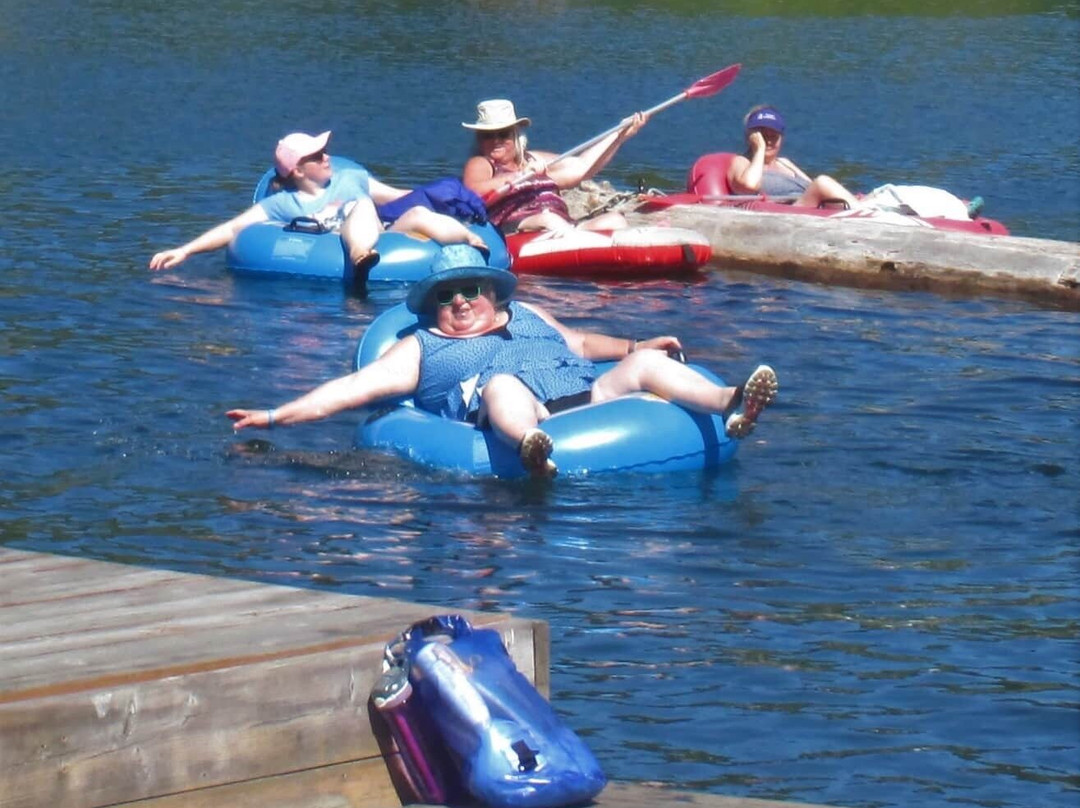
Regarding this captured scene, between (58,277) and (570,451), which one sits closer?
(570,451)

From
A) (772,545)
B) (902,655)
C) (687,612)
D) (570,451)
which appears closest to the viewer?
(902,655)

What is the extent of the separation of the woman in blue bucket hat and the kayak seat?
582 cm

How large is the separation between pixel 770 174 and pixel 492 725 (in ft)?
32.8

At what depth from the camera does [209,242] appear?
1166cm

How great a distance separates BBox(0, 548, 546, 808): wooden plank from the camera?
3416 mm

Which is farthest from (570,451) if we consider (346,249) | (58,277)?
(58,277)

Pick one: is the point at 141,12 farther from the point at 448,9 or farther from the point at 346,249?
the point at 346,249

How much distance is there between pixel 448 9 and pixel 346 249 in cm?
2250

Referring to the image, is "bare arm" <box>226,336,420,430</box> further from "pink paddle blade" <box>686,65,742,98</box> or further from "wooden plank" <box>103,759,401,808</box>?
"pink paddle blade" <box>686,65,742,98</box>

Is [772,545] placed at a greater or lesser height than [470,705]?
lesser

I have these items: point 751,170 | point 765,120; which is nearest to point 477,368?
point 765,120

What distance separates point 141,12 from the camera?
30.0 meters

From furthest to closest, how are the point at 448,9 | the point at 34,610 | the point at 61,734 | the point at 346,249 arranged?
the point at 448,9 → the point at 346,249 → the point at 34,610 → the point at 61,734

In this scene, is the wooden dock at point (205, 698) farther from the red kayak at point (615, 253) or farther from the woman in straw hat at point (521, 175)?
the woman in straw hat at point (521, 175)
